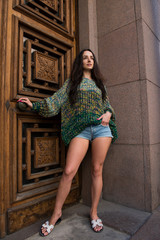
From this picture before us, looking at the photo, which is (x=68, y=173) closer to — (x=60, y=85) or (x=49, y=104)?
(x=49, y=104)

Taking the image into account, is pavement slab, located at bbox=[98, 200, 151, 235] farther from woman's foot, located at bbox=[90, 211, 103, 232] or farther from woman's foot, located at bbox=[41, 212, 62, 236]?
woman's foot, located at bbox=[41, 212, 62, 236]

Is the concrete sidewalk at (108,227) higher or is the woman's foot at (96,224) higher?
the woman's foot at (96,224)

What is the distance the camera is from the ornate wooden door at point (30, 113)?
161 centimetres

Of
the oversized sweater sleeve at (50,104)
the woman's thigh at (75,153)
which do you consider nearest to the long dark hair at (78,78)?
the oversized sweater sleeve at (50,104)

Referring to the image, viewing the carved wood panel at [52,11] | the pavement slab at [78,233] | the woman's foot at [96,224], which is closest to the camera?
the pavement slab at [78,233]

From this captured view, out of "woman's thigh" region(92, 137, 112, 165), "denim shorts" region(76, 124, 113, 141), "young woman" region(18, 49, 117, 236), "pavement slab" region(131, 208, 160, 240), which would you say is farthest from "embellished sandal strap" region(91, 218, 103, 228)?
"denim shorts" region(76, 124, 113, 141)

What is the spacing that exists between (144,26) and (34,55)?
1.45 meters

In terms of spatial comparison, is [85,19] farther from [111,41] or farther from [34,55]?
[34,55]

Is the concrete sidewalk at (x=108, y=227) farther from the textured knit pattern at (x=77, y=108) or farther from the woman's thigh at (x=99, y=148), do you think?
the textured knit pattern at (x=77, y=108)

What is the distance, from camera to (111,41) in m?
2.39

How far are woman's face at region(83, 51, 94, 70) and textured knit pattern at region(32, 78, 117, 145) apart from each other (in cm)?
15

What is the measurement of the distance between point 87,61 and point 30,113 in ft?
2.88

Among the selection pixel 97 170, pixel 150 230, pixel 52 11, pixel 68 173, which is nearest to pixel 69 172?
pixel 68 173

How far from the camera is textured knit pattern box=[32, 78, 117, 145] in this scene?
5.74 ft
